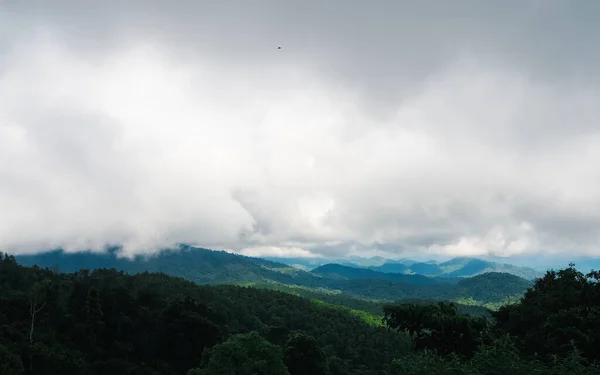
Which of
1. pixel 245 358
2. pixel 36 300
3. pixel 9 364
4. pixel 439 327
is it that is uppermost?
pixel 439 327

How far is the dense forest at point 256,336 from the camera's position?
37.7 meters

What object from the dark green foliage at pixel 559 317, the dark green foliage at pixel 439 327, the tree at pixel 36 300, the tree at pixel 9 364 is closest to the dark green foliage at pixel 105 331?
the tree at pixel 36 300

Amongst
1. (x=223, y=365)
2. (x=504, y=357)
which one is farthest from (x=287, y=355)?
(x=504, y=357)

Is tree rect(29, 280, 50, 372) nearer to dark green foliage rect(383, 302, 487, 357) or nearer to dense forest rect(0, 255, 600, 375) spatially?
dense forest rect(0, 255, 600, 375)

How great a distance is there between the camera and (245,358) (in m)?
56.7

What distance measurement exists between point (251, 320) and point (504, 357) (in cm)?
15744

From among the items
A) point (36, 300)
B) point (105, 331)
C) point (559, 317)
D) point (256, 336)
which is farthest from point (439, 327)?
point (36, 300)

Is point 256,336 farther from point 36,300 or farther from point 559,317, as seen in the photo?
point 36,300

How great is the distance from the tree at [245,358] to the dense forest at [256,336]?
14cm

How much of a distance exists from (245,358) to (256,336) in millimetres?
5324

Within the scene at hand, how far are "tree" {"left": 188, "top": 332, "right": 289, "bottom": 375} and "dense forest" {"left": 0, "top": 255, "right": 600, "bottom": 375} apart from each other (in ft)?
0.45

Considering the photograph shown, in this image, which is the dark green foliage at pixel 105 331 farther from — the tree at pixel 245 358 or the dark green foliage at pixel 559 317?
the dark green foliage at pixel 559 317

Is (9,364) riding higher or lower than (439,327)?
lower

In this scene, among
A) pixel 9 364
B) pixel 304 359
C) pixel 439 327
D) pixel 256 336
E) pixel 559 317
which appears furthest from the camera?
pixel 304 359
